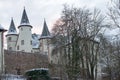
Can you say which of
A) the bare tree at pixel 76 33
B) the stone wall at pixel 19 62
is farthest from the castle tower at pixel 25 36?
the bare tree at pixel 76 33

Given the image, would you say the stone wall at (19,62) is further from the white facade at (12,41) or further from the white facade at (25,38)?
the white facade at (12,41)

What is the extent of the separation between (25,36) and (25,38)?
21.9 inches

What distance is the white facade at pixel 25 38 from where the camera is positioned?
8450cm

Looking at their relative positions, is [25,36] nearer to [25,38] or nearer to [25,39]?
[25,38]

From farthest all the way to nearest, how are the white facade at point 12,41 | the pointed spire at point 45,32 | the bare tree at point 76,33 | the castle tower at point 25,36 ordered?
the white facade at point 12,41 < the pointed spire at point 45,32 < the castle tower at point 25,36 < the bare tree at point 76,33

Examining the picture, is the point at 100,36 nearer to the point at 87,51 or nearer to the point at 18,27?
the point at 87,51

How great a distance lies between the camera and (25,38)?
280 ft

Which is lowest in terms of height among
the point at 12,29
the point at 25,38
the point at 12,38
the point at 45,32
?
the point at 25,38

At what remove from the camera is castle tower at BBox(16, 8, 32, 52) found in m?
84.4

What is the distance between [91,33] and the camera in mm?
48094

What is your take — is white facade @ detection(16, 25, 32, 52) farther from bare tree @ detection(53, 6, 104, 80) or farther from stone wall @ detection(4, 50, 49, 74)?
bare tree @ detection(53, 6, 104, 80)

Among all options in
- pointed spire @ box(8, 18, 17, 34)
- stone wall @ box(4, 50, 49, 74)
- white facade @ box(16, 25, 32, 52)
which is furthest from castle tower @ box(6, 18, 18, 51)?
stone wall @ box(4, 50, 49, 74)

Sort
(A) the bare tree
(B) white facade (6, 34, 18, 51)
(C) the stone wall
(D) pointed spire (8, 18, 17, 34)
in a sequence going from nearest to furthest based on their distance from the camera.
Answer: (A) the bare tree < (C) the stone wall < (B) white facade (6, 34, 18, 51) < (D) pointed spire (8, 18, 17, 34)

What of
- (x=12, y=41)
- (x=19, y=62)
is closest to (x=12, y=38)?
(x=12, y=41)
